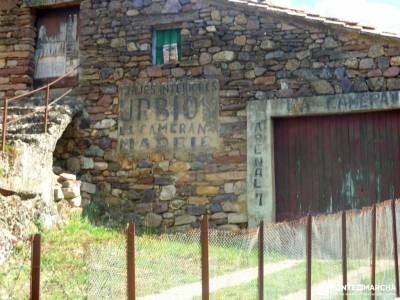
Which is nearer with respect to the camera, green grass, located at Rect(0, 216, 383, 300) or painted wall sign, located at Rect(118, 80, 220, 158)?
green grass, located at Rect(0, 216, 383, 300)

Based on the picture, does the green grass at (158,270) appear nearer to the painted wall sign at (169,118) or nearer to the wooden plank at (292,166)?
the wooden plank at (292,166)

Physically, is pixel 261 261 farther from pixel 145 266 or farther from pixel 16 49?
pixel 16 49

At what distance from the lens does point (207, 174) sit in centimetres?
895

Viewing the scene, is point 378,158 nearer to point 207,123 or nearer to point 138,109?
point 207,123

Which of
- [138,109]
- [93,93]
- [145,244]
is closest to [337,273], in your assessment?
[145,244]

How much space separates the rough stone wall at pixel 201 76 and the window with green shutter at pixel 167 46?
0.38 feet

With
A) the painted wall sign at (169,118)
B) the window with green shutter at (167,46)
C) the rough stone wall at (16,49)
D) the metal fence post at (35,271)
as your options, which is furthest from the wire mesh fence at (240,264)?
the rough stone wall at (16,49)

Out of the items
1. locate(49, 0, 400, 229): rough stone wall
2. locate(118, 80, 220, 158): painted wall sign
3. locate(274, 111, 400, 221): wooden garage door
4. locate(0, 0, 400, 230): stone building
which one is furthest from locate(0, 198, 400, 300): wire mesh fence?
locate(118, 80, 220, 158): painted wall sign

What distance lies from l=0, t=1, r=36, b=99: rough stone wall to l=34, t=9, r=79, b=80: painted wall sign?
0.15 meters

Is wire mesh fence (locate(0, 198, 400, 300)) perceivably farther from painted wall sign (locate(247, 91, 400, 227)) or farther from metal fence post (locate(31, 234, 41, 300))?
painted wall sign (locate(247, 91, 400, 227))

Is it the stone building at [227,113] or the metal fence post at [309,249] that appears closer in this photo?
the metal fence post at [309,249]

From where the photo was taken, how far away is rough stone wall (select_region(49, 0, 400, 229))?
28.1ft

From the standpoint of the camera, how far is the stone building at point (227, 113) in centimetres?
841

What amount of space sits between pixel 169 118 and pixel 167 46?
129 centimetres
